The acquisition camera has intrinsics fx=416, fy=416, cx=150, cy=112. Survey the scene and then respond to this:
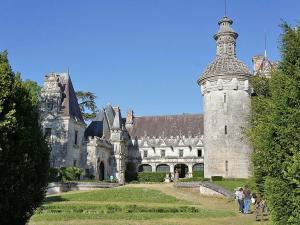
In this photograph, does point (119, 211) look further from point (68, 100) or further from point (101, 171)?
point (101, 171)

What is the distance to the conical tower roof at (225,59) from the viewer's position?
49.8 m

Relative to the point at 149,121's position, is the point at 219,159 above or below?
below

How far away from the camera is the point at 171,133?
229ft

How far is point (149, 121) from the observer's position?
73.2 m

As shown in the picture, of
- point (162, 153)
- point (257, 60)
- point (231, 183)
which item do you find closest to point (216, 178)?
point (231, 183)

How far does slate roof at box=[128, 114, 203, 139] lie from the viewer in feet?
228

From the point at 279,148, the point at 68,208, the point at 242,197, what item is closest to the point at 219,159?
the point at 242,197

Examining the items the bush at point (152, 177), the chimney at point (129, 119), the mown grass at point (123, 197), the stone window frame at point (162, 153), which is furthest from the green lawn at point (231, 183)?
the chimney at point (129, 119)

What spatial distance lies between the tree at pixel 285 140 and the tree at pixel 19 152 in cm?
738

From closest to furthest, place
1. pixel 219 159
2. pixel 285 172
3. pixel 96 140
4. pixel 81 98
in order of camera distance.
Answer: pixel 285 172
pixel 219 159
pixel 96 140
pixel 81 98

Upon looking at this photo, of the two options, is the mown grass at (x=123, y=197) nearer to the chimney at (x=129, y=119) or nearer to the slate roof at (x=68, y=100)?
the slate roof at (x=68, y=100)

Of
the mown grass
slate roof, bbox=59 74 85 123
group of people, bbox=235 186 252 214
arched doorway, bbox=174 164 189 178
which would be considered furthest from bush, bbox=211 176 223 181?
arched doorway, bbox=174 164 189 178

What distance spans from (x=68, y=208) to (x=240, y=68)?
31892 millimetres

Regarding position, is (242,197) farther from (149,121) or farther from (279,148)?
(149,121)
